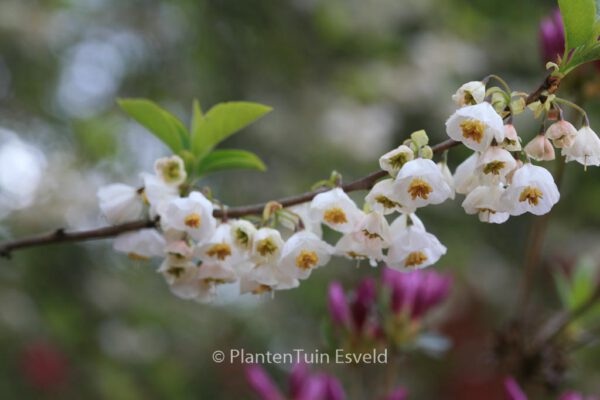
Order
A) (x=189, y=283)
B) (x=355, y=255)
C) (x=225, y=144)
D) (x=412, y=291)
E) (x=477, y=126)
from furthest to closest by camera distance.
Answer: (x=225, y=144)
(x=412, y=291)
(x=189, y=283)
(x=355, y=255)
(x=477, y=126)

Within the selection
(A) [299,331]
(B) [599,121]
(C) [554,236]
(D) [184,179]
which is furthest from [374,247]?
(C) [554,236]

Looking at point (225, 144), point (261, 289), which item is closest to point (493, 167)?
point (261, 289)

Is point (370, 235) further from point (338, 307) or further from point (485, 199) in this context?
point (338, 307)

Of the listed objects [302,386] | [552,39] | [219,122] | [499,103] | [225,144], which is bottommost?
[302,386]

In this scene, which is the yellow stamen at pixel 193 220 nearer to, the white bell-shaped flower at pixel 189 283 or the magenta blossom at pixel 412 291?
the white bell-shaped flower at pixel 189 283

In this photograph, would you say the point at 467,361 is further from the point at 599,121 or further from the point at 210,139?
the point at 210,139

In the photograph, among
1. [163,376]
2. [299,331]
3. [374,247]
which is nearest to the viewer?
[374,247]
